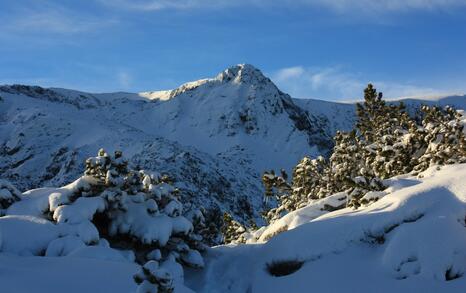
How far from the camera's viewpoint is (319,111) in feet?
217

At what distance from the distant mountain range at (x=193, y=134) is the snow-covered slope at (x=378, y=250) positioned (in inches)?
717

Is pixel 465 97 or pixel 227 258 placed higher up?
pixel 465 97

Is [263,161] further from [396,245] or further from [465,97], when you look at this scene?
[465,97]

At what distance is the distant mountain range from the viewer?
1335 inches

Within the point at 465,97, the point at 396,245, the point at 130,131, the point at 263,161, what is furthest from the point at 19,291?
the point at 465,97

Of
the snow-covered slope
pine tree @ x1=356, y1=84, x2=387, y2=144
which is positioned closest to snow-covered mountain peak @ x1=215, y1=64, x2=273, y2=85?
pine tree @ x1=356, y1=84, x2=387, y2=144

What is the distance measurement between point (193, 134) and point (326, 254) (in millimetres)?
44178

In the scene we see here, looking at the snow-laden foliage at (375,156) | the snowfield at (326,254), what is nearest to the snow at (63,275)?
the snowfield at (326,254)

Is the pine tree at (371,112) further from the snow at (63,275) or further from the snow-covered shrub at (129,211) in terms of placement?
the snow at (63,275)

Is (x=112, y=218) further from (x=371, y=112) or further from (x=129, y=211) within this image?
(x=371, y=112)

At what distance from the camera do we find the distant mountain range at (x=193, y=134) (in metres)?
33.9

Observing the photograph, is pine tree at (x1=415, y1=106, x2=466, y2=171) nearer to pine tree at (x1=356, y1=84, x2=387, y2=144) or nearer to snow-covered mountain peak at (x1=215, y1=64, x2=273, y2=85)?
pine tree at (x1=356, y1=84, x2=387, y2=144)

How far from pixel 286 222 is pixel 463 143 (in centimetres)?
456

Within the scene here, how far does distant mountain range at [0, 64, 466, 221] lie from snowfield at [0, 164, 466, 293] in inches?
716
